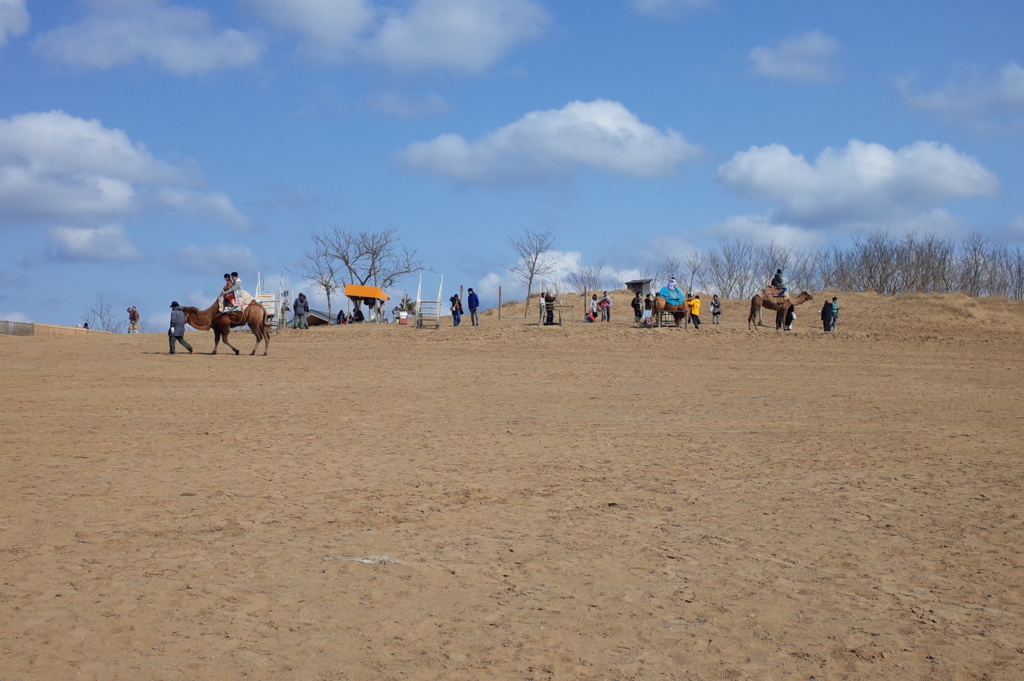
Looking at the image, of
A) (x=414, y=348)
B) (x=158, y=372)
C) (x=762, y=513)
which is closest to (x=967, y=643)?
(x=762, y=513)

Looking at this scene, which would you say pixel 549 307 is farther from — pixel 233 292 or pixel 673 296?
pixel 233 292

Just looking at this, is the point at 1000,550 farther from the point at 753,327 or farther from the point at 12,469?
the point at 753,327

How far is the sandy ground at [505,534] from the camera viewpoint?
597 cm

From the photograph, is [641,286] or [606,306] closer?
[606,306]

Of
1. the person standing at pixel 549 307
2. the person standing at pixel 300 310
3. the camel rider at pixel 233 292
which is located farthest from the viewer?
the person standing at pixel 300 310

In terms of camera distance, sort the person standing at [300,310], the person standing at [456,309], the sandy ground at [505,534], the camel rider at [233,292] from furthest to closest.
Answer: the person standing at [300,310], the person standing at [456,309], the camel rider at [233,292], the sandy ground at [505,534]

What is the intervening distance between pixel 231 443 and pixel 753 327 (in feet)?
85.9

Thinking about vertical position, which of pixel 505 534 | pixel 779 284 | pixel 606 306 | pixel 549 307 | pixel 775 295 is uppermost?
pixel 779 284

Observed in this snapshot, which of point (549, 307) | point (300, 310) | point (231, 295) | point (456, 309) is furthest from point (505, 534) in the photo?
point (300, 310)

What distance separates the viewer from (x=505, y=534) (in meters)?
8.71

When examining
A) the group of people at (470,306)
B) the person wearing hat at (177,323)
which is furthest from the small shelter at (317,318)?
the person wearing hat at (177,323)

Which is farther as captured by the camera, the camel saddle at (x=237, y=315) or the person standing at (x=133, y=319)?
the person standing at (x=133, y=319)

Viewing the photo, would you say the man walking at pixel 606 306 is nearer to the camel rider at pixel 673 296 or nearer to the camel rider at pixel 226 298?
the camel rider at pixel 673 296

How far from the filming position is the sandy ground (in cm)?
597
